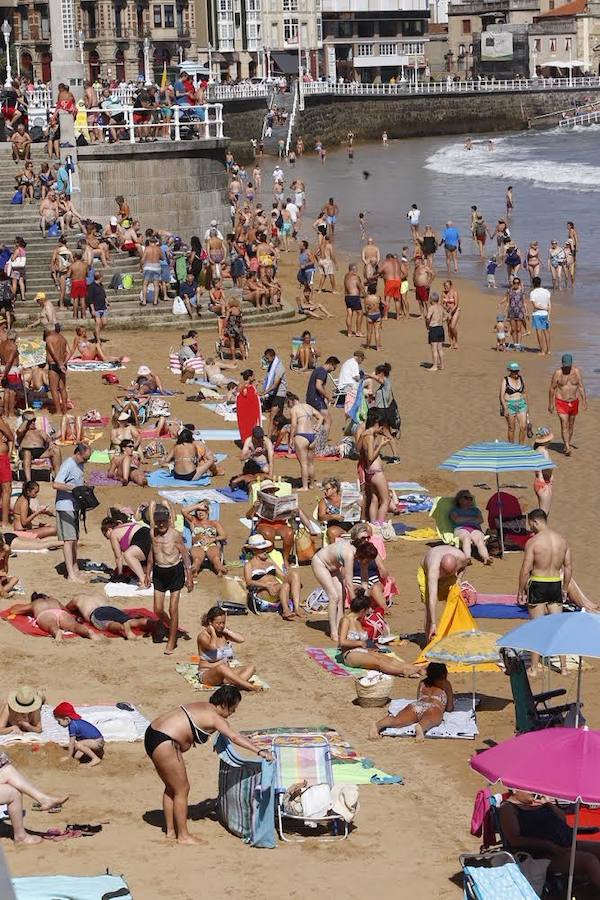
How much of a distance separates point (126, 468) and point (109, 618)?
416 cm

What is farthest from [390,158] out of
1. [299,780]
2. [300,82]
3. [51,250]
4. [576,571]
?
[299,780]

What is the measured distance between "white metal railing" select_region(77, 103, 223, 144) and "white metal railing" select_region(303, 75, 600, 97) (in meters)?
53.2

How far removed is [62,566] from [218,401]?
244 inches

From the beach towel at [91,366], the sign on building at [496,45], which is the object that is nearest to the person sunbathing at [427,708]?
the beach towel at [91,366]

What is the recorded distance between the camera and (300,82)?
81062 millimetres

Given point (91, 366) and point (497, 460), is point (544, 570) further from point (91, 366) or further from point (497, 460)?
point (91, 366)

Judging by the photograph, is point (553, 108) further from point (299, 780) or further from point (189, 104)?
point (299, 780)

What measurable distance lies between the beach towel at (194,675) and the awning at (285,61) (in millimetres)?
83805

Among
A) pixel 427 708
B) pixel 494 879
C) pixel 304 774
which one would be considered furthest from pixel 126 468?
pixel 494 879

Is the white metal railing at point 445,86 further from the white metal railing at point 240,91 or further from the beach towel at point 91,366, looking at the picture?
the beach towel at point 91,366

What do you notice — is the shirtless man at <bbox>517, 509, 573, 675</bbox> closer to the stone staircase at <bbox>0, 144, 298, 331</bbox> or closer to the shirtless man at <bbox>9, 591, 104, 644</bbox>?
the shirtless man at <bbox>9, 591, 104, 644</bbox>

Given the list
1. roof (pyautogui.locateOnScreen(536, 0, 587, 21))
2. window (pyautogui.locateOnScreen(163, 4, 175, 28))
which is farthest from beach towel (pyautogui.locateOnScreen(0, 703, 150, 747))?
roof (pyautogui.locateOnScreen(536, 0, 587, 21))

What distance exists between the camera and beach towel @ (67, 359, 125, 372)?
2073 centimetres

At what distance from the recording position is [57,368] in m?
18.3
